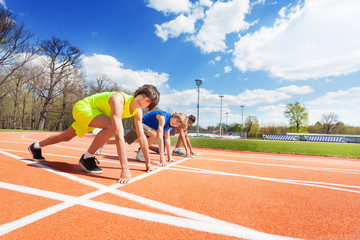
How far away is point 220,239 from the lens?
1447 mm

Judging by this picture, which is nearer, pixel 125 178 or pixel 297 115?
pixel 125 178

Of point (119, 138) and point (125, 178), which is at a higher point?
point (119, 138)

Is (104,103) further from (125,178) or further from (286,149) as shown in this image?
(286,149)

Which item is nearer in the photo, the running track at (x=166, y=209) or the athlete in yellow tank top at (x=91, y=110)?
the running track at (x=166, y=209)

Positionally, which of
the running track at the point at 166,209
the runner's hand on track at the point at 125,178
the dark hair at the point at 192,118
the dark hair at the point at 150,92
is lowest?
the running track at the point at 166,209

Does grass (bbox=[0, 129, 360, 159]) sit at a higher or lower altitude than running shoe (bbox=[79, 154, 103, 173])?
lower

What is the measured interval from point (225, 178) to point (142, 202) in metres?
1.87

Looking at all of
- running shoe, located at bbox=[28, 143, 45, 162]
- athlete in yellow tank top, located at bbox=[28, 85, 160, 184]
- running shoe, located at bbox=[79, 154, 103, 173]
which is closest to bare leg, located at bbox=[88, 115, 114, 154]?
athlete in yellow tank top, located at bbox=[28, 85, 160, 184]

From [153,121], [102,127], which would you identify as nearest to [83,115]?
[102,127]

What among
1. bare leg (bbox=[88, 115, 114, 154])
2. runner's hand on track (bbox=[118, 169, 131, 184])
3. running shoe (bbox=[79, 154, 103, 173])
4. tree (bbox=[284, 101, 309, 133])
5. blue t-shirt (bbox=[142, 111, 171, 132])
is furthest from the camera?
tree (bbox=[284, 101, 309, 133])

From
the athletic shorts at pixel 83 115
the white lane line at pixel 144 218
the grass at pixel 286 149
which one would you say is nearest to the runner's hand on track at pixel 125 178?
the white lane line at pixel 144 218

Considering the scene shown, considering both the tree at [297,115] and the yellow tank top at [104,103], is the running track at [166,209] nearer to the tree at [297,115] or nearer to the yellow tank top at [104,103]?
the yellow tank top at [104,103]

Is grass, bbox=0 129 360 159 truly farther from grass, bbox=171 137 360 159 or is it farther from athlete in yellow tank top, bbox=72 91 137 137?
athlete in yellow tank top, bbox=72 91 137 137

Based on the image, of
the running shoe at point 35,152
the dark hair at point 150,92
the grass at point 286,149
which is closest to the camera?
the dark hair at point 150,92
